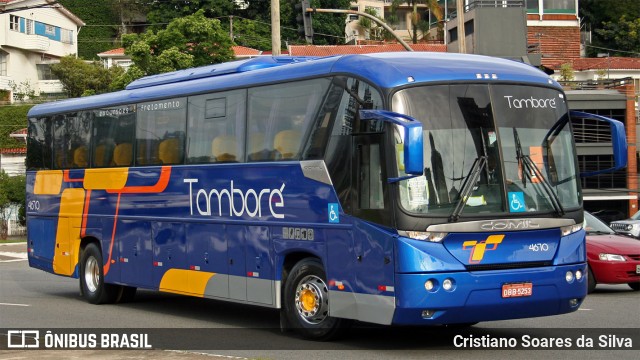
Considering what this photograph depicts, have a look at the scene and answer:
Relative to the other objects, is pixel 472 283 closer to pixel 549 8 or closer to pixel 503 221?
pixel 503 221

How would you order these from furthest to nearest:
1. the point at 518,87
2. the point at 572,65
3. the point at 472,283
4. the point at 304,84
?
the point at 572,65 < the point at 304,84 < the point at 518,87 < the point at 472,283

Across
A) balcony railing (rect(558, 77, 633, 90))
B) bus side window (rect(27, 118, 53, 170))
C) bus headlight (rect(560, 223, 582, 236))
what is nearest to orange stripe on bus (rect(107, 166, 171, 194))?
bus side window (rect(27, 118, 53, 170))

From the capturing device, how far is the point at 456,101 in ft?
38.4

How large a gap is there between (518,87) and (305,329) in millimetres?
4005

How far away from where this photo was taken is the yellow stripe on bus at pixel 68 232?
19.2 meters

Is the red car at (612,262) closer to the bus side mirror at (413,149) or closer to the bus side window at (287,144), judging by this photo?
the bus side window at (287,144)

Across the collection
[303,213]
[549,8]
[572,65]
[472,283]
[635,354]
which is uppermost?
[549,8]

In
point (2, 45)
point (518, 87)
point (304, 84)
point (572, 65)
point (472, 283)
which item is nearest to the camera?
point (472, 283)

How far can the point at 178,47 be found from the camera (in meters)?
53.7

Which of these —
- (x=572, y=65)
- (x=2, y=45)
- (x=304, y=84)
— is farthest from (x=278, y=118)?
(x=2, y=45)

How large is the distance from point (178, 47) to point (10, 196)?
12674mm

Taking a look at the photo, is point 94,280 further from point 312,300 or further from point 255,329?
point 312,300

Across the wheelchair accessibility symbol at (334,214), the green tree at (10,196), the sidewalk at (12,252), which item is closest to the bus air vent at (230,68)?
the wheelchair accessibility symbol at (334,214)

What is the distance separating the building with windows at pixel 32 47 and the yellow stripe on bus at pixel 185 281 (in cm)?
6678
